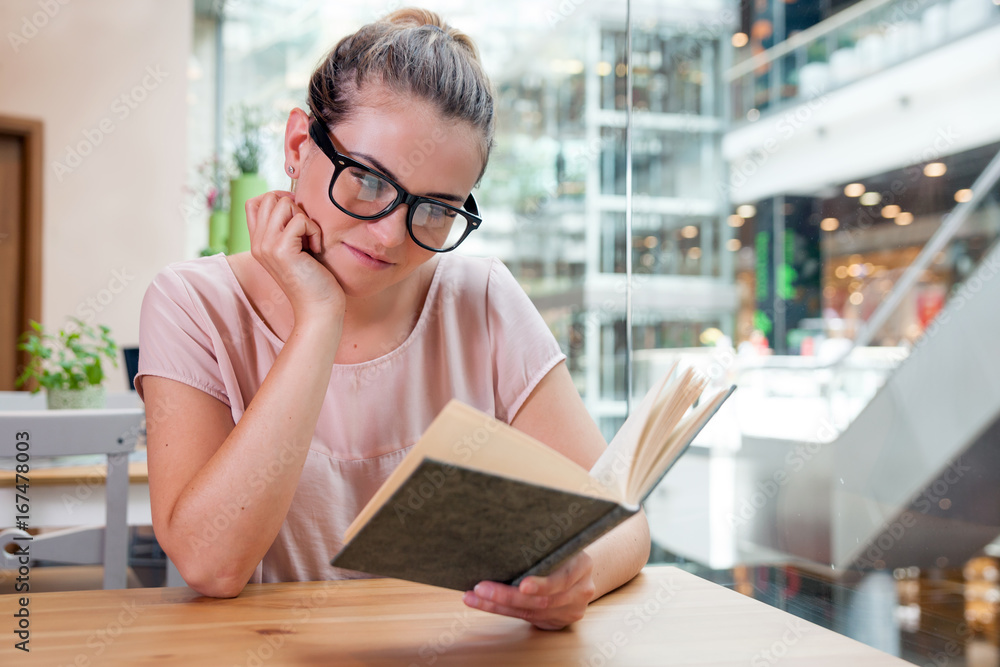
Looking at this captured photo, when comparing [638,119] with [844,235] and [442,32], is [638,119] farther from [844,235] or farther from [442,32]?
[442,32]

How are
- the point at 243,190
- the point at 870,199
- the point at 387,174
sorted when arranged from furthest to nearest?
the point at 243,190
the point at 870,199
the point at 387,174

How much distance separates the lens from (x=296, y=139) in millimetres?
988

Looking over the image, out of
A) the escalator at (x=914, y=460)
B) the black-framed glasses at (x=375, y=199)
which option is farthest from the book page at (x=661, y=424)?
the escalator at (x=914, y=460)

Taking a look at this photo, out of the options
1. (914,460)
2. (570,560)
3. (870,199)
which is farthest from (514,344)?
(870,199)

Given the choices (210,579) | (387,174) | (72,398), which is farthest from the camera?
(72,398)

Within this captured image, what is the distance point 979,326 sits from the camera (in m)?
2.17

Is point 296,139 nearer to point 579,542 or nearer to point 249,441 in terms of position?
point 249,441

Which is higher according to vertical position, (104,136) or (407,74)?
(104,136)

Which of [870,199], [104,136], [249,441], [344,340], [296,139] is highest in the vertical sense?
[104,136]

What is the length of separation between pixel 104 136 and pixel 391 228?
4.65m

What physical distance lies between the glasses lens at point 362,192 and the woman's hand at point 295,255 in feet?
0.24

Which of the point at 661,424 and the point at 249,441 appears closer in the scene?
the point at 661,424

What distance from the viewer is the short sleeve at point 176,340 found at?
0.87 meters

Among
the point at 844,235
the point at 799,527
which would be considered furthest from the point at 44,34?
the point at 799,527
